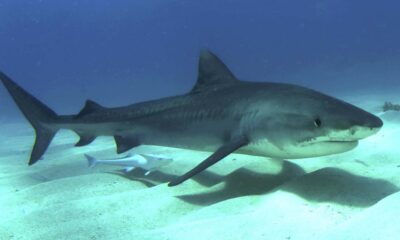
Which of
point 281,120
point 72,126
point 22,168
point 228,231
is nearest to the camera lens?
point 228,231

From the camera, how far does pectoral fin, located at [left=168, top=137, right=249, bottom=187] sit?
153 inches

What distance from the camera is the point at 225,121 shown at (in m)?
4.56

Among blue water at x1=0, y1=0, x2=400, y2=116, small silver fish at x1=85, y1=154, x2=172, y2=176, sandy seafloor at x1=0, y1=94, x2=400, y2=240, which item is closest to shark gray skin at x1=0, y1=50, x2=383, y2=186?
small silver fish at x1=85, y1=154, x2=172, y2=176

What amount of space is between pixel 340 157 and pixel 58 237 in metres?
3.51

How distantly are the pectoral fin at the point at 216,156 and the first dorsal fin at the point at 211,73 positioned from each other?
115 centimetres

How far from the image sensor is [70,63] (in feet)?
425

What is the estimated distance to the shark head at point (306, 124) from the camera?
10.8ft

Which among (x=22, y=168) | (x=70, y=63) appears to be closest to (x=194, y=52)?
(x=70, y=63)

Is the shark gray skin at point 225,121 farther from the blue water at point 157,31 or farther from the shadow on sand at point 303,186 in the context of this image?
the blue water at point 157,31

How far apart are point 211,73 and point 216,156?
1.56 metres

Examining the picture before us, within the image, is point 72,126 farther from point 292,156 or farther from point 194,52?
point 194,52

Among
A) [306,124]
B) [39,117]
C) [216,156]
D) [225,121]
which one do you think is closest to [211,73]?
[225,121]

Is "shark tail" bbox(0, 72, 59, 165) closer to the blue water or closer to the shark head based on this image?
the shark head

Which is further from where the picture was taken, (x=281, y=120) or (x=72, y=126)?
(x=72, y=126)
